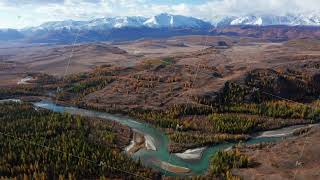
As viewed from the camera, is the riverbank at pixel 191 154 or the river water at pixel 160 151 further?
the riverbank at pixel 191 154

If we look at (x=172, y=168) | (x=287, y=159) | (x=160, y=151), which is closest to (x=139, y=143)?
(x=160, y=151)

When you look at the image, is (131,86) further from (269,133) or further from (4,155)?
(4,155)

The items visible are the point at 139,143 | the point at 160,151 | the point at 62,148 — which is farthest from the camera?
the point at 139,143

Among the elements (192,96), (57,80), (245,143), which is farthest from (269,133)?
(57,80)

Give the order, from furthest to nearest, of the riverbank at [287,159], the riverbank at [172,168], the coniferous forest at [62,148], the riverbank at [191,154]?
the riverbank at [191,154] < the riverbank at [172,168] < the riverbank at [287,159] < the coniferous forest at [62,148]

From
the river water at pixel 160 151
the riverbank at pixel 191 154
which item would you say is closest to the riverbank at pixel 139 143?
the river water at pixel 160 151

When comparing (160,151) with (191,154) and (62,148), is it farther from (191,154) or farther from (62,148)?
(62,148)

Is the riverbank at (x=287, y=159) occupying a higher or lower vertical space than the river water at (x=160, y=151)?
higher

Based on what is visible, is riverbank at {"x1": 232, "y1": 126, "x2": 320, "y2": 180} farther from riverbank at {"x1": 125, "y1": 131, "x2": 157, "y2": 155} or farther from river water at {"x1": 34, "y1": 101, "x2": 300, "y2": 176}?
riverbank at {"x1": 125, "y1": 131, "x2": 157, "y2": 155}

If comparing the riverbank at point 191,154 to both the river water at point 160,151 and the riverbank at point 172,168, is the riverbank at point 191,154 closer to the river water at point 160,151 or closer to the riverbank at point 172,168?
the river water at point 160,151

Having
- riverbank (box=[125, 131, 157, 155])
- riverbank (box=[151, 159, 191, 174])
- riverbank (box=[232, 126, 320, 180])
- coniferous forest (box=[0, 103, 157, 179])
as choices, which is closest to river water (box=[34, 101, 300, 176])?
riverbank (box=[151, 159, 191, 174])

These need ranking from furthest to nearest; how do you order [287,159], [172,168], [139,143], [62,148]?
[139,143]
[62,148]
[172,168]
[287,159]
